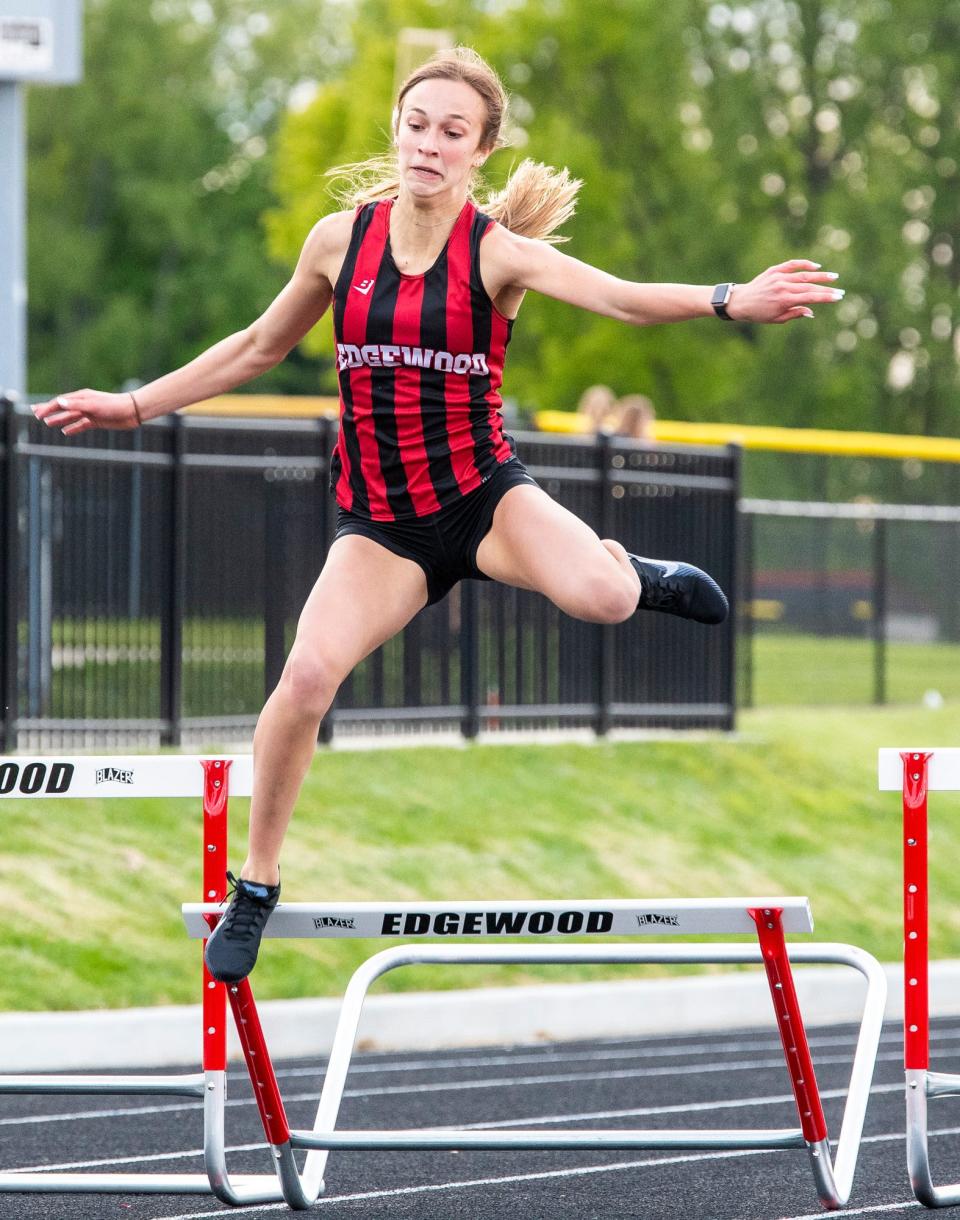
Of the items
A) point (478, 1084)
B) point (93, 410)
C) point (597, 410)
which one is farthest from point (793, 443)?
point (93, 410)

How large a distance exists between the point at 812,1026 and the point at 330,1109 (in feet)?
17.9

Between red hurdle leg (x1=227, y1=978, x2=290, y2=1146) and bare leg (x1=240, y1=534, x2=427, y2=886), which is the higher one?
bare leg (x1=240, y1=534, x2=427, y2=886)

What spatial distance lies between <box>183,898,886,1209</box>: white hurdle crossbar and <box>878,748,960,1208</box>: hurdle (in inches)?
6.1

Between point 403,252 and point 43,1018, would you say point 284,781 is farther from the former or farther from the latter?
point 43,1018

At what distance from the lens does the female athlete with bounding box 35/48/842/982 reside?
213 inches

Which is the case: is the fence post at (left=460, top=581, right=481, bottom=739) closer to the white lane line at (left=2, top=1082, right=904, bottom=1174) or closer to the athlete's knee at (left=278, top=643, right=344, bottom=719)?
the white lane line at (left=2, top=1082, right=904, bottom=1174)

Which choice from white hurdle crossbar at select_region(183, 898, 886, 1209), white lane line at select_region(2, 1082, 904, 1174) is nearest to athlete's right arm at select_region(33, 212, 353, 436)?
white hurdle crossbar at select_region(183, 898, 886, 1209)

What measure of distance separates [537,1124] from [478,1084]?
101 cm

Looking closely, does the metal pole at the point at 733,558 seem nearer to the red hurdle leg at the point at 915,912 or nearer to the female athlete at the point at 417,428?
the red hurdle leg at the point at 915,912

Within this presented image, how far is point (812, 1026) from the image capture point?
1091 cm

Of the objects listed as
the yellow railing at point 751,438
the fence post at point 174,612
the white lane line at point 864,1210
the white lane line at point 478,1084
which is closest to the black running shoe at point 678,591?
the white lane line at point 864,1210

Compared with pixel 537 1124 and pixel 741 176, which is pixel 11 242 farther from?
pixel 741 176

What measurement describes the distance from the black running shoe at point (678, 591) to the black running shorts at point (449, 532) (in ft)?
1.33

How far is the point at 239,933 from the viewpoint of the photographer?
5430mm
